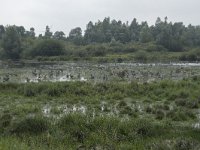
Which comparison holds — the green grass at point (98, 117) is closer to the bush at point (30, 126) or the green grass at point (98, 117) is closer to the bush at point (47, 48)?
the bush at point (30, 126)

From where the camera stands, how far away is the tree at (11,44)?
115250 mm

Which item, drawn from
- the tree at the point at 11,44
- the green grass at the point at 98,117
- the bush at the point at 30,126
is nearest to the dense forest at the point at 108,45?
the tree at the point at 11,44

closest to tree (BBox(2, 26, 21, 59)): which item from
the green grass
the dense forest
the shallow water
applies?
the dense forest

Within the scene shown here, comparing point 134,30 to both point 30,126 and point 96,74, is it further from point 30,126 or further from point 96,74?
point 30,126

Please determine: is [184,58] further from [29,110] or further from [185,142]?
[185,142]

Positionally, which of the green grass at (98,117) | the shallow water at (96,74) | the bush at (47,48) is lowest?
the shallow water at (96,74)

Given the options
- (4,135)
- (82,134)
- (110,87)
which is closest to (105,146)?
(82,134)

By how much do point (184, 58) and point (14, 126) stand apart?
307 feet

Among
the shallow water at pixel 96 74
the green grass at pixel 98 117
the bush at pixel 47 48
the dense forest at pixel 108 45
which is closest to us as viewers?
the green grass at pixel 98 117

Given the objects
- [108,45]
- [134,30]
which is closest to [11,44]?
[108,45]

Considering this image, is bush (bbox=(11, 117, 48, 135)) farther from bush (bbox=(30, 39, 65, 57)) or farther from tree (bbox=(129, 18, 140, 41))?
tree (bbox=(129, 18, 140, 41))

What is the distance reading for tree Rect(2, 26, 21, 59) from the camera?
11525 centimetres

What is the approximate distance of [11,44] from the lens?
115000 millimetres

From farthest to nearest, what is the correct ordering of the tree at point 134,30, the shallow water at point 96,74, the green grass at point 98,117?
the tree at point 134,30 → the shallow water at point 96,74 → the green grass at point 98,117
